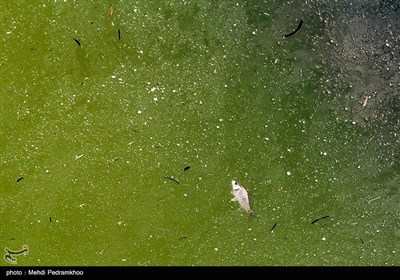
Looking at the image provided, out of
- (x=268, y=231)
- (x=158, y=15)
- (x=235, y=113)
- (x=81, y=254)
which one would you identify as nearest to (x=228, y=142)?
(x=235, y=113)

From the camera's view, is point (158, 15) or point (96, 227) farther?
point (96, 227)

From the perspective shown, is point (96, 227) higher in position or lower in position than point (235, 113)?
lower

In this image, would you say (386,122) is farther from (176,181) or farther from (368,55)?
(176,181)

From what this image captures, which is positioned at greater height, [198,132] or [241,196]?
[198,132]

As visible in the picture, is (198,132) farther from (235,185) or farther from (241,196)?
(241,196)

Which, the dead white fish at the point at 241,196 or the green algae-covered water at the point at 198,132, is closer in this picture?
the green algae-covered water at the point at 198,132

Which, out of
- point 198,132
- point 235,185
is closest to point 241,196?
point 235,185
